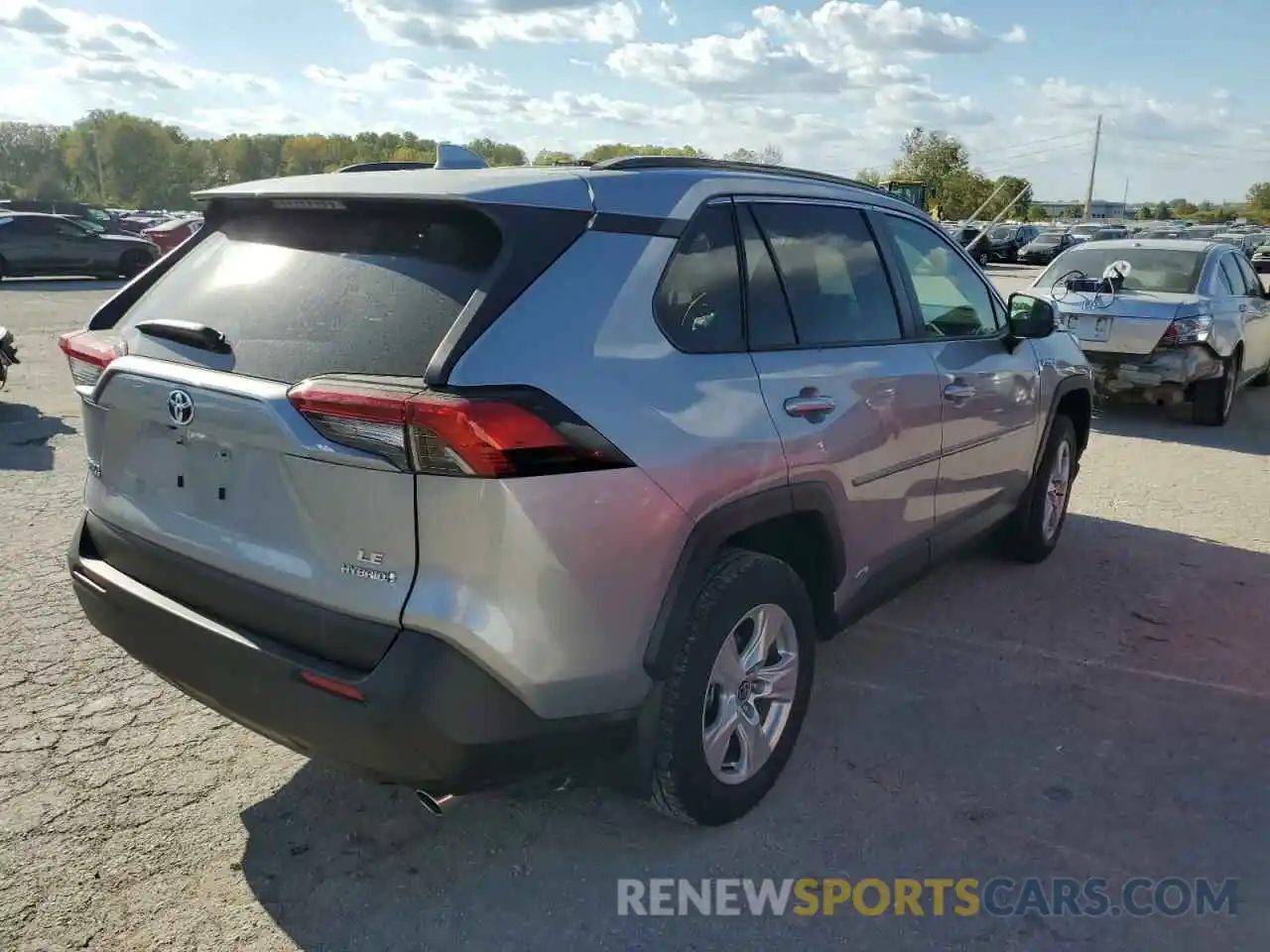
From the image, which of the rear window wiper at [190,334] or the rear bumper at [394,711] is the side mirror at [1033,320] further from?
the rear window wiper at [190,334]

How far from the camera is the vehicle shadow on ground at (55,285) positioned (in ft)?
68.8

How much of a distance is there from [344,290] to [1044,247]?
139ft

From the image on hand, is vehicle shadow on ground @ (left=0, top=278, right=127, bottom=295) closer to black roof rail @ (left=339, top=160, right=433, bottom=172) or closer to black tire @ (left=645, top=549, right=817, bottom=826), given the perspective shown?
black roof rail @ (left=339, top=160, right=433, bottom=172)

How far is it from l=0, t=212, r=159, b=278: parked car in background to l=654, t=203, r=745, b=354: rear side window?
22.9 metres

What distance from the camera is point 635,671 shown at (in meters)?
2.52

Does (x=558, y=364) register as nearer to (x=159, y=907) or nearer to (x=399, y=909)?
(x=399, y=909)

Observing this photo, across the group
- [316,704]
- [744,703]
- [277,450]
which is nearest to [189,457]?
[277,450]

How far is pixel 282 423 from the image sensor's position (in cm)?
230

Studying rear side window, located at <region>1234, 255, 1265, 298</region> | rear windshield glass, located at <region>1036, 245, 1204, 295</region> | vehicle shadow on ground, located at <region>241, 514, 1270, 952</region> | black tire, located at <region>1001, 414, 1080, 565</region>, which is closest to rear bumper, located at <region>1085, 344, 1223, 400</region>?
rear windshield glass, located at <region>1036, 245, 1204, 295</region>

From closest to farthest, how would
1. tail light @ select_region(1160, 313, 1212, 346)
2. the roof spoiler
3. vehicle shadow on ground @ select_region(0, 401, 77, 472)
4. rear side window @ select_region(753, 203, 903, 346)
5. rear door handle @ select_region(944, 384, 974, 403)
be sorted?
the roof spoiler < rear side window @ select_region(753, 203, 903, 346) < rear door handle @ select_region(944, 384, 974, 403) < vehicle shadow on ground @ select_region(0, 401, 77, 472) < tail light @ select_region(1160, 313, 1212, 346)

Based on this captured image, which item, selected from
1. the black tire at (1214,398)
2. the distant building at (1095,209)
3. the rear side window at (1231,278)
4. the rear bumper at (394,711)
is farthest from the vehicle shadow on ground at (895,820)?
the distant building at (1095,209)

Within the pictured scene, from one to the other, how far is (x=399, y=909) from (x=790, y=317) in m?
2.04

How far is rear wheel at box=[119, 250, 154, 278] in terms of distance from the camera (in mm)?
22781

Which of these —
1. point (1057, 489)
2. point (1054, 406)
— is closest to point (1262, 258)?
point (1057, 489)
